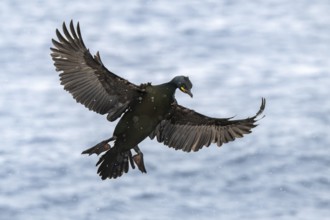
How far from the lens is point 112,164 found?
583 inches

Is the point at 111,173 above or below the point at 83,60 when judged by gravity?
below

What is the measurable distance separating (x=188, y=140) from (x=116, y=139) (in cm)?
148

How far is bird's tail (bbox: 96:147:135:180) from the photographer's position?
1478 cm

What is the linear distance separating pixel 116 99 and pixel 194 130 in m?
1.45

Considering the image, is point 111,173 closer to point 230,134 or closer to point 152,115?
point 152,115

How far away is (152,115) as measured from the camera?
575 inches

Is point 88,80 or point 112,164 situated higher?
point 88,80

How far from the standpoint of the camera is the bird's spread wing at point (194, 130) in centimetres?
1573

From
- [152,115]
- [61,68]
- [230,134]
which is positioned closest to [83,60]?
[61,68]

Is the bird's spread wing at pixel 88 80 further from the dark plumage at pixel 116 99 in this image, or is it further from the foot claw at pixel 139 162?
the foot claw at pixel 139 162

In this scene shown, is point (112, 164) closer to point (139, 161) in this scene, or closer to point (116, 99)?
point (139, 161)

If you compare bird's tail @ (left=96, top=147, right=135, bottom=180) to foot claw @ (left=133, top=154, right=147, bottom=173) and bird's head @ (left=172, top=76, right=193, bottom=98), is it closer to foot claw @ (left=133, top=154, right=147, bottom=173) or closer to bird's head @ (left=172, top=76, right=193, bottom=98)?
foot claw @ (left=133, top=154, right=147, bottom=173)

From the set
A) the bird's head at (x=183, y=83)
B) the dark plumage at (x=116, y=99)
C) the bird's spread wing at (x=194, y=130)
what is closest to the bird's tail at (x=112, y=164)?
the dark plumage at (x=116, y=99)

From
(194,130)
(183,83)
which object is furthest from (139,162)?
(183,83)
